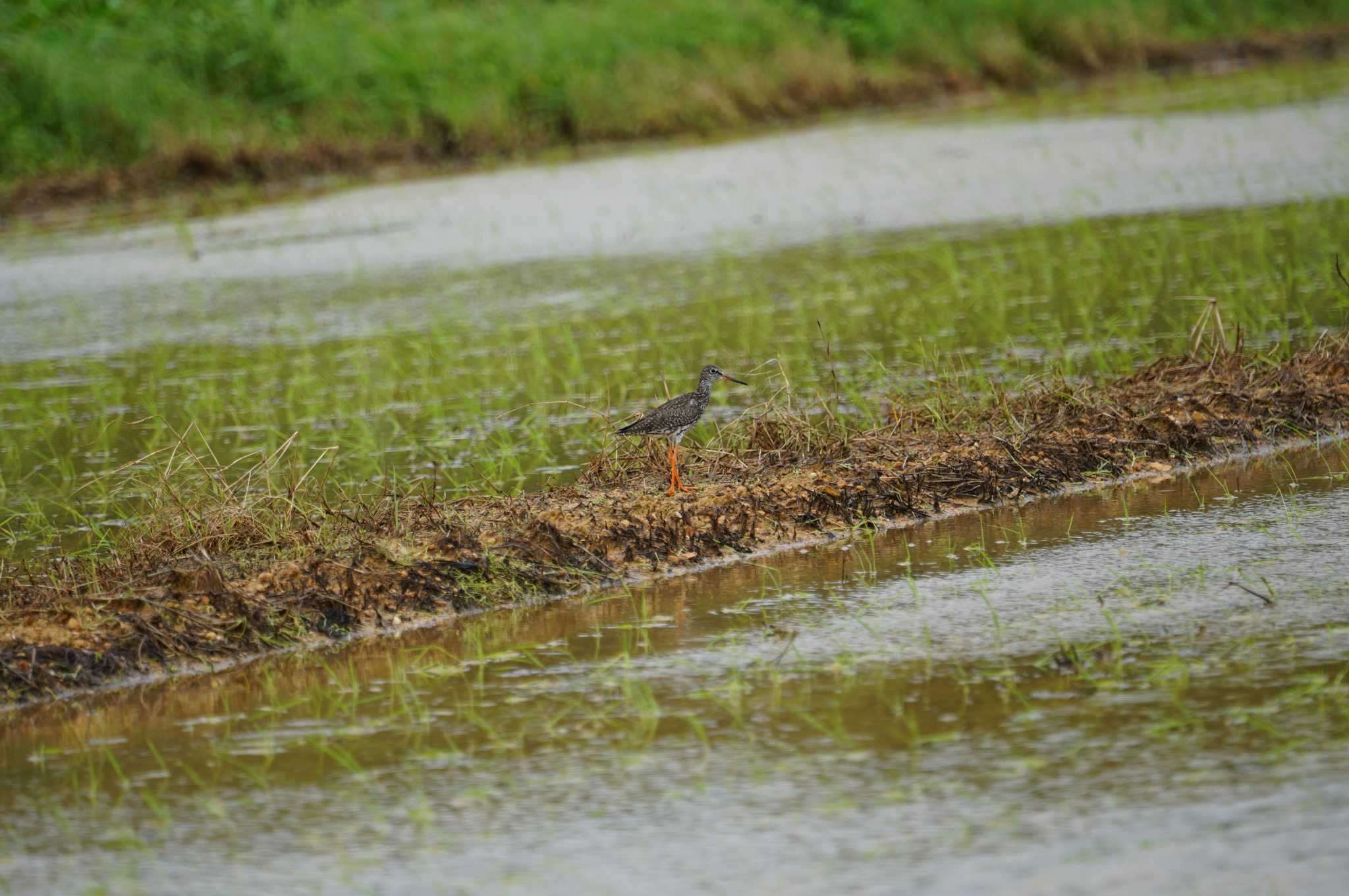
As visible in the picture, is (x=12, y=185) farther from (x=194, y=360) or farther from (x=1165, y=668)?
(x=1165, y=668)

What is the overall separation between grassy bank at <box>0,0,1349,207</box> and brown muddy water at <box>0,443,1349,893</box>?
18.9 meters

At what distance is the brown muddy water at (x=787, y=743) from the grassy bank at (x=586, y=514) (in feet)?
0.69

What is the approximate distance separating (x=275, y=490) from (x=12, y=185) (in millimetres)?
17675

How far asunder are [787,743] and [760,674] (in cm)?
56

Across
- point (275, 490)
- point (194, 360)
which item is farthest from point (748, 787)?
point (194, 360)

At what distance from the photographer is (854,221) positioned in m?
15.6

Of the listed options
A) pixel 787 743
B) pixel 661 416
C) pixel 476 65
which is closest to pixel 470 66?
pixel 476 65

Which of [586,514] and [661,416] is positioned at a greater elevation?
[661,416]

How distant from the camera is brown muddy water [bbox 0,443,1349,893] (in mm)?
3826

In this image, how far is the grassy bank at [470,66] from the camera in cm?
2347

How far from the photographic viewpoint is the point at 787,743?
4.48m

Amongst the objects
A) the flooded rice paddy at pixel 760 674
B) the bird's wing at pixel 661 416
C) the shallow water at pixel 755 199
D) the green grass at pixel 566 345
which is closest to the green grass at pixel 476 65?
the shallow water at pixel 755 199

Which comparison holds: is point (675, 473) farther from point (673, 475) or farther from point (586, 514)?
point (586, 514)

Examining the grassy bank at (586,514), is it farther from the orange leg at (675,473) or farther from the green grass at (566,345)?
the green grass at (566,345)
